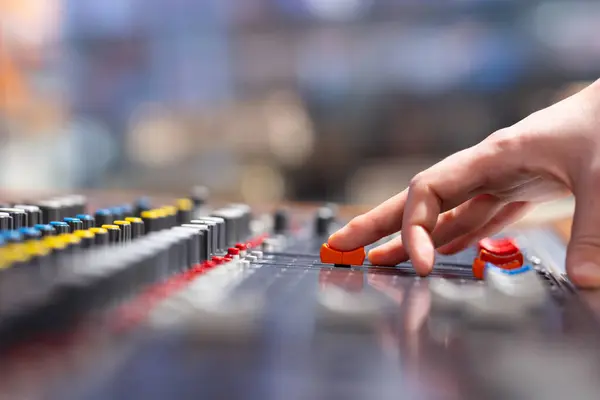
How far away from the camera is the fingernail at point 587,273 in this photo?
Answer: 0.77m

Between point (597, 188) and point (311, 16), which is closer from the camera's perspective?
point (597, 188)

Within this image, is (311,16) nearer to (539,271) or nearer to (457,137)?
(457,137)

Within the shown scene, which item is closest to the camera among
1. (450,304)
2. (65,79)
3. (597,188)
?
(450,304)

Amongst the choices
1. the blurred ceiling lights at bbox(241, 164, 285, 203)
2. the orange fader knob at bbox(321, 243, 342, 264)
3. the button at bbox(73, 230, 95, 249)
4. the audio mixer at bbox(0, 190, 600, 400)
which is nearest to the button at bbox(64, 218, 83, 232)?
the audio mixer at bbox(0, 190, 600, 400)

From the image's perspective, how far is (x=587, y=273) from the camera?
77 centimetres

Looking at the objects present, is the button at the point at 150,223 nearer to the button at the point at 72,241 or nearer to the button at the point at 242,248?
the button at the point at 242,248

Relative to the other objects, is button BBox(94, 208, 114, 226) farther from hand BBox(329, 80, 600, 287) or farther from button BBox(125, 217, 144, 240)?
hand BBox(329, 80, 600, 287)

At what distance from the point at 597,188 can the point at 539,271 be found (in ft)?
0.55

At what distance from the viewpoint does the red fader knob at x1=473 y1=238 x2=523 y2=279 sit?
81 cm

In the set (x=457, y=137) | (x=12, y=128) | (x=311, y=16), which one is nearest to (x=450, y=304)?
(x=457, y=137)

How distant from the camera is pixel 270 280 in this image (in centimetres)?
75

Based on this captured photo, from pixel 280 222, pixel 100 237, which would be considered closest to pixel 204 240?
pixel 100 237

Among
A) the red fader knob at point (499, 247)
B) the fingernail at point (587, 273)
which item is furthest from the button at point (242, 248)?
the fingernail at point (587, 273)

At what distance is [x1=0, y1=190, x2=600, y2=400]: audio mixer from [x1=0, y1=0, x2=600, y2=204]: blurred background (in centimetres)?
228
